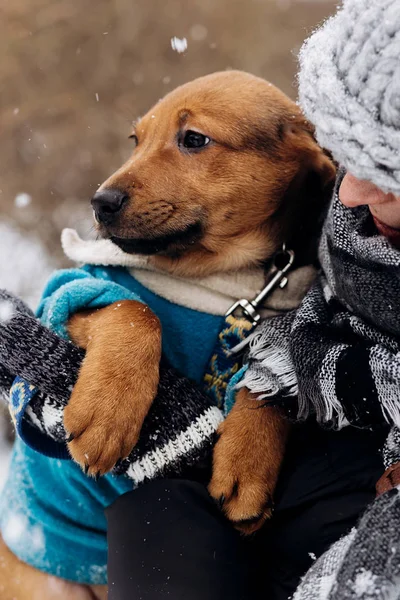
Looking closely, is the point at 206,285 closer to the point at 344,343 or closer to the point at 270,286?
the point at 270,286

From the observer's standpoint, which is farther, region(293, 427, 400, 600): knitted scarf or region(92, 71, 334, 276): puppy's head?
region(92, 71, 334, 276): puppy's head

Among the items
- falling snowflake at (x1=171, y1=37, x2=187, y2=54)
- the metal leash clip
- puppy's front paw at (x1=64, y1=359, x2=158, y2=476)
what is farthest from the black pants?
falling snowflake at (x1=171, y1=37, x2=187, y2=54)

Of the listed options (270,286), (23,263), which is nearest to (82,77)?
(23,263)

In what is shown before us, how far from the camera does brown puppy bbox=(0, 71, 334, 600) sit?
165 centimetres

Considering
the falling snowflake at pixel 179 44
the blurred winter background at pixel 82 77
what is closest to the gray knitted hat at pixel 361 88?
the blurred winter background at pixel 82 77

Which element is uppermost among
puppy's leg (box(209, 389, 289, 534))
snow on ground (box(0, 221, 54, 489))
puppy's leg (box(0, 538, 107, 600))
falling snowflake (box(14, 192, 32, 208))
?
puppy's leg (box(209, 389, 289, 534))

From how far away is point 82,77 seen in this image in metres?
3.55

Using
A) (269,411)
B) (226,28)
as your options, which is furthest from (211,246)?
(226,28)

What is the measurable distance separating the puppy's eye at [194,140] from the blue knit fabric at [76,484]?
467 mm

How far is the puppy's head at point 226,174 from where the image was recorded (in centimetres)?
194

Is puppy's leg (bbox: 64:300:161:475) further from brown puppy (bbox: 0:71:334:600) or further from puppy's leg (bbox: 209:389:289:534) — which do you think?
puppy's leg (bbox: 209:389:289:534)

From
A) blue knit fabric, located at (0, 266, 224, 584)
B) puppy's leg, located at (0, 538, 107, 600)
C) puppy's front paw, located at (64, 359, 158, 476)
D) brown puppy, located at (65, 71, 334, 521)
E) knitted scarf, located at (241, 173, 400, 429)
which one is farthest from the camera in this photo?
puppy's leg, located at (0, 538, 107, 600)

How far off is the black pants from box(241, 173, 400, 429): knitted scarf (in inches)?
5.2

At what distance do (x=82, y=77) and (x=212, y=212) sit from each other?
2.01 metres
